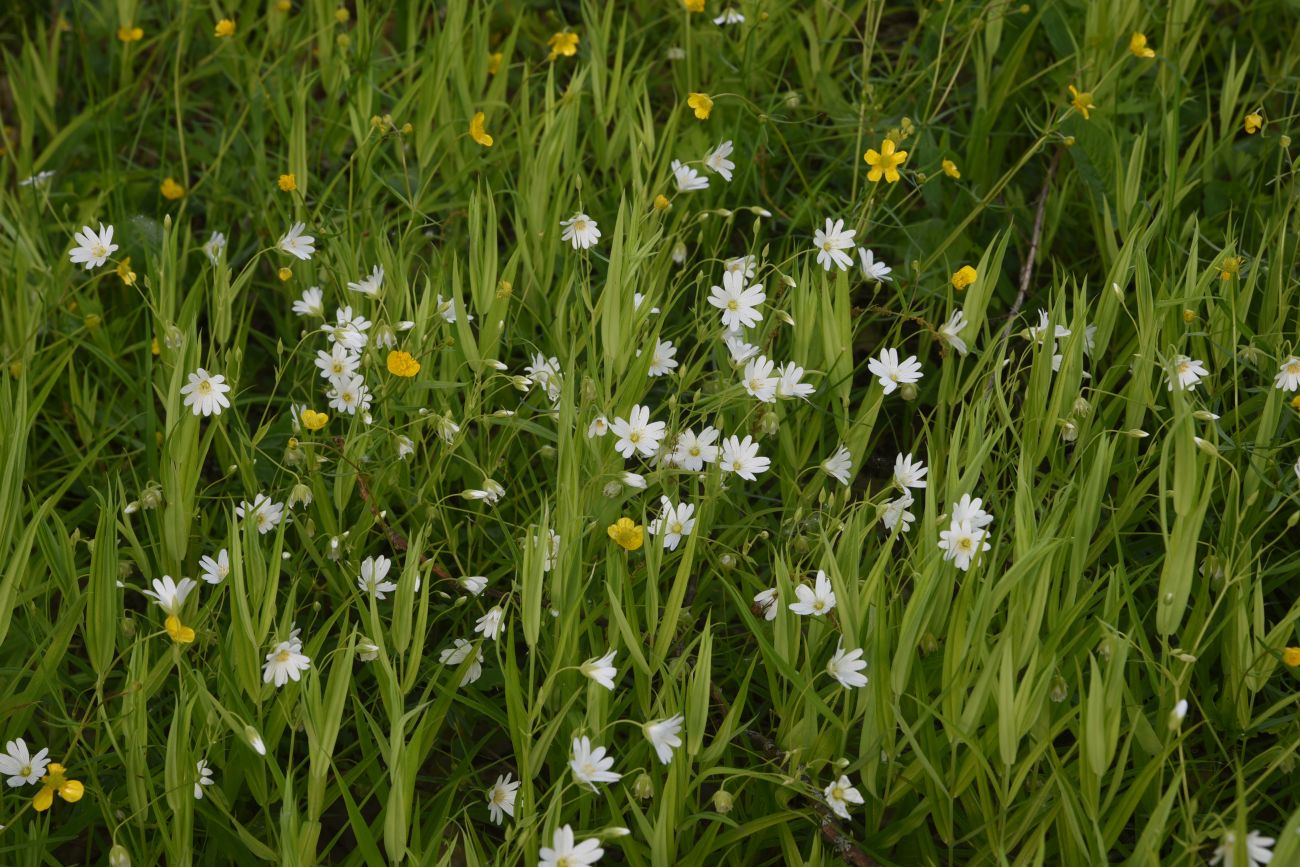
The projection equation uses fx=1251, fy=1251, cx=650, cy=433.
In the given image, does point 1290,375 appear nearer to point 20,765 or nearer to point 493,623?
point 493,623

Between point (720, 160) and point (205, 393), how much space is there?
970 millimetres

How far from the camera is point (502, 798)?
1592 millimetres

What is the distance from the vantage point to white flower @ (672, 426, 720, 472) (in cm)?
178

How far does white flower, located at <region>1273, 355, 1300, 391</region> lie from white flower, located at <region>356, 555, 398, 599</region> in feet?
4.23

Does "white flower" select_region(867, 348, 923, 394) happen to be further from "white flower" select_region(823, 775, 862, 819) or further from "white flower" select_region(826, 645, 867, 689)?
"white flower" select_region(823, 775, 862, 819)

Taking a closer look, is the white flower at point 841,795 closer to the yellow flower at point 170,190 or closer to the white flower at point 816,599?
the white flower at point 816,599

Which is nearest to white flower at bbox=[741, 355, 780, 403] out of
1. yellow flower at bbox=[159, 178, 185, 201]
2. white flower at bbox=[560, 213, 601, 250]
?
white flower at bbox=[560, 213, 601, 250]

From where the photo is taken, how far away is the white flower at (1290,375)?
5.93 feet

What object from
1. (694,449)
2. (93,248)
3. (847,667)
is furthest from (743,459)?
(93,248)

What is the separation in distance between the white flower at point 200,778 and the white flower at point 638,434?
674 mm

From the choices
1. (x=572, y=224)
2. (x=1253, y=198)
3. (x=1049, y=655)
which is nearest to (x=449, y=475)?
(x=572, y=224)

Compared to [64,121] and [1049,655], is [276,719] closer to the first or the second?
[1049,655]

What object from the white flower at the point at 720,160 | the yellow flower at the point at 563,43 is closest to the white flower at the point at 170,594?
the white flower at the point at 720,160

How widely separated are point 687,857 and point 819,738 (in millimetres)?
218
